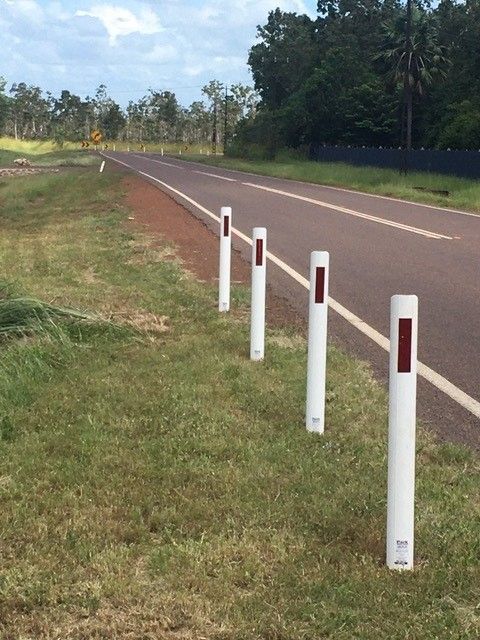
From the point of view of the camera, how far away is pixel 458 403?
20.2ft

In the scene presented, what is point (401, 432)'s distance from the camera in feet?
12.1

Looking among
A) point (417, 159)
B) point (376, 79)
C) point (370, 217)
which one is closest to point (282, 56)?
point (376, 79)

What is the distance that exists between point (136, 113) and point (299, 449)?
6509 inches

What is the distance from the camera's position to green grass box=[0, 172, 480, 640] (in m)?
3.29

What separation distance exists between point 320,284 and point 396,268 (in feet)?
24.9

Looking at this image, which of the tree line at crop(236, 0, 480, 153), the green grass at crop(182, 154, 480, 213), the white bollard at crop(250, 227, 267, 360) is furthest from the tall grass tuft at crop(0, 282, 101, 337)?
the tree line at crop(236, 0, 480, 153)

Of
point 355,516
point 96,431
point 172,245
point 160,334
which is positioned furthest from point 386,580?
point 172,245

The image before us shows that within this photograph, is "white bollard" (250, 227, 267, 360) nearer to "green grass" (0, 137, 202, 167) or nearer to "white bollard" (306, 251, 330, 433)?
Answer: "white bollard" (306, 251, 330, 433)

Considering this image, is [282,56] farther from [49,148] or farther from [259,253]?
[259,253]

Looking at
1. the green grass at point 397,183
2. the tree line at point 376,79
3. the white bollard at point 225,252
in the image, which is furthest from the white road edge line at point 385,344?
the tree line at point 376,79

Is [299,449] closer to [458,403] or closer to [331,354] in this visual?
[458,403]

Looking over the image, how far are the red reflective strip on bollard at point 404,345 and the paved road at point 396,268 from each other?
1902 mm

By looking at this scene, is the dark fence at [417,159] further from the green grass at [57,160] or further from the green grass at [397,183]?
the green grass at [57,160]

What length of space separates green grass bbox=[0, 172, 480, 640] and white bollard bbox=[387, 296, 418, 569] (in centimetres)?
12
